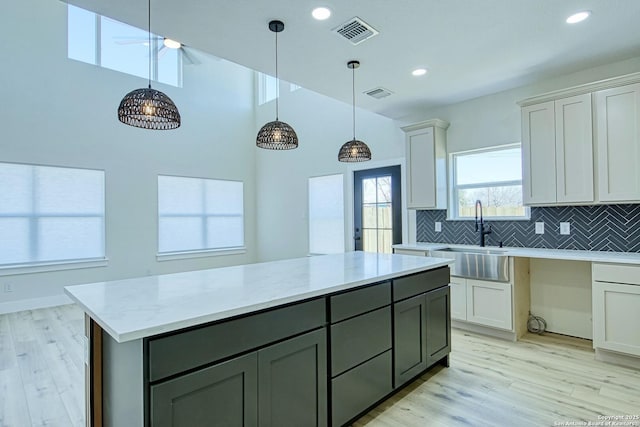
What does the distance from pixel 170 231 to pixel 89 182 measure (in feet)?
4.95

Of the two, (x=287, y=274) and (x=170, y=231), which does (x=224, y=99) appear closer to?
(x=170, y=231)

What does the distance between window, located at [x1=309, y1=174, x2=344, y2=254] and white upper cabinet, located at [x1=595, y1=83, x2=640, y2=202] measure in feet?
11.4

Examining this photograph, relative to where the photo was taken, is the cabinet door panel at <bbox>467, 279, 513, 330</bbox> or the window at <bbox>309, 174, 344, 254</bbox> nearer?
the cabinet door panel at <bbox>467, 279, 513, 330</bbox>

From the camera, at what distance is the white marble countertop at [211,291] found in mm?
1302

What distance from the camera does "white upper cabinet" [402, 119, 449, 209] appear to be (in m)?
4.34

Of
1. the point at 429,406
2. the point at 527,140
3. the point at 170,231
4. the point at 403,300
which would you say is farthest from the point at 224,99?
the point at 429,406

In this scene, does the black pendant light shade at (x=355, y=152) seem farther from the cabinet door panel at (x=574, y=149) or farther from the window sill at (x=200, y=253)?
the window sill at (x=200, y=253)

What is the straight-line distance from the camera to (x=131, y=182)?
19.0 feet

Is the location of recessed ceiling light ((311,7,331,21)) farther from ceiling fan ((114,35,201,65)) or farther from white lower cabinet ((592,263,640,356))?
ceiling fan ((114,35,201,65))

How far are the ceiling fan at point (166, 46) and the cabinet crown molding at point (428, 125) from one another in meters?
4.05

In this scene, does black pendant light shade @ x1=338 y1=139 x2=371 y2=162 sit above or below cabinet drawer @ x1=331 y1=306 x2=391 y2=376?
above

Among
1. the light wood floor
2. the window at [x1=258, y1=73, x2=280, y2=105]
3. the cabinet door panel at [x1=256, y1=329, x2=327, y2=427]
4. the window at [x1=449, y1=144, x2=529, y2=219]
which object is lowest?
the light wood floor

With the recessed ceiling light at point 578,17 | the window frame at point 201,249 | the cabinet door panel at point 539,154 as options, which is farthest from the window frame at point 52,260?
the recessed ceiling light at point 578,17

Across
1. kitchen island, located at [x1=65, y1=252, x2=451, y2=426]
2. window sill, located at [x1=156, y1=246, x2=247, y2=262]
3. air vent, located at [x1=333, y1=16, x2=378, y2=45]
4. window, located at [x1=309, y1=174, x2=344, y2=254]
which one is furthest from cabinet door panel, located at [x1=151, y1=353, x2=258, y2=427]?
window sill, located at [x1=156, y1=246, x2=247, y2=262]
